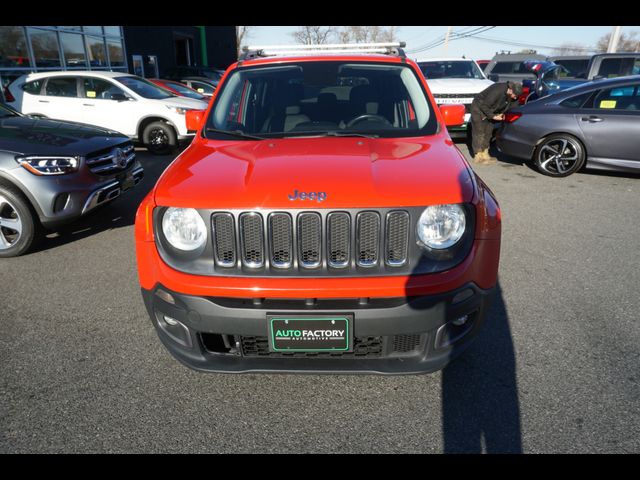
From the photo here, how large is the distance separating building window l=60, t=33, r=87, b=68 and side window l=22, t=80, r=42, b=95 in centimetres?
747

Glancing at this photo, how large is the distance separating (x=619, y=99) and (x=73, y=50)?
1710cm

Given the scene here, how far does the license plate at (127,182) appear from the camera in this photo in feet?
15.8

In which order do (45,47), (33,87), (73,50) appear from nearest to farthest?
(33,87)
(45,47)
(73,50)

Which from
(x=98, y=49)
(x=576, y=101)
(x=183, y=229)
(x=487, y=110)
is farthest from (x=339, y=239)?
(x=98, y=49)

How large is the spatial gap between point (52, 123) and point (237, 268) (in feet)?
13.9

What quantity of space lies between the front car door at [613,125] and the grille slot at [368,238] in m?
6.58

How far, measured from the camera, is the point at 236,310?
2.01 meters

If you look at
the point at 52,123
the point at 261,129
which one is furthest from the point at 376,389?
the point at 52,123

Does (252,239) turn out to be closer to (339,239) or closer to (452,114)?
(339,239)

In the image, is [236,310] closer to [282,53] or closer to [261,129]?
[261,129]

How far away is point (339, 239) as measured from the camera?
2051 millimetres

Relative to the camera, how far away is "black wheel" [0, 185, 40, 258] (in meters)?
4.10

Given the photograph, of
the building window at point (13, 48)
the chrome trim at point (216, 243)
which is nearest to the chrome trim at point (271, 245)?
the chrome trim at point (216, 243)

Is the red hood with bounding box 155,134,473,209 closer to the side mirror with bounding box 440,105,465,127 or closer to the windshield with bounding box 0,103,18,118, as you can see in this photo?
the side mirror with bounding box 440,105,465,127
